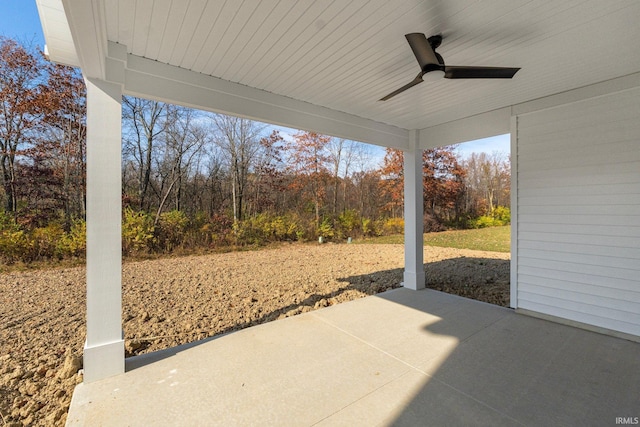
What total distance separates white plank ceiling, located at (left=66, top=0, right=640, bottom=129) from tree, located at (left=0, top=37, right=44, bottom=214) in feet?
19.5

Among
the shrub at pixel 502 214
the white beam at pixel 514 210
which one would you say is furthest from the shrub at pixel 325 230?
the shrub at pixel 502 214

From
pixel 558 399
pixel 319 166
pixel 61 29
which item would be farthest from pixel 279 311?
pixel 319 166

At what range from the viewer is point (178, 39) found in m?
2.13

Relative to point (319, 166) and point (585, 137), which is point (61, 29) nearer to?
point (585, 137)

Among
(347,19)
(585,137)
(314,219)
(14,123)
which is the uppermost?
(14,123)

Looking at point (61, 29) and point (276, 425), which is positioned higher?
point (61, 29)

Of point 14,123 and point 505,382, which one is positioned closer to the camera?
point 505,382

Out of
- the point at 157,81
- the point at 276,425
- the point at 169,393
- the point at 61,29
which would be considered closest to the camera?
the point at 276,425

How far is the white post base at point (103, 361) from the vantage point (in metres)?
2.09

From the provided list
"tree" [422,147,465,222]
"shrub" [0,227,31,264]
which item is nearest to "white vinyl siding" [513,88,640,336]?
"shrub" [0,227,31,264]

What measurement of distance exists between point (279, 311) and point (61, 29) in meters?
3.33

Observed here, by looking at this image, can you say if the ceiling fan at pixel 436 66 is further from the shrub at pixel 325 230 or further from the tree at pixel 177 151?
the shrub at pixel 325 230

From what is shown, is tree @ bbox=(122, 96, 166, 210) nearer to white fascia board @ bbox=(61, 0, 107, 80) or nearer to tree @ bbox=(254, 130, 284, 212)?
tree @ bbox=(254, 130, 284, 212)

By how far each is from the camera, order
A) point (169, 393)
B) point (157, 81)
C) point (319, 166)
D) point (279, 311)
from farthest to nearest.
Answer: point (319, 166) < point (279, 311) < point (157, 81) < point (169, 393)
